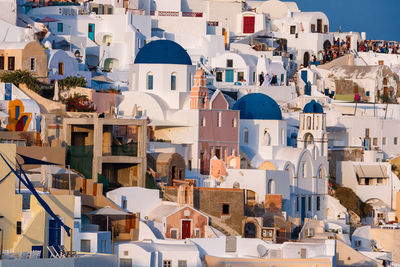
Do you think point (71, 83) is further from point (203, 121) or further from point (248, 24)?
point (248, 24)

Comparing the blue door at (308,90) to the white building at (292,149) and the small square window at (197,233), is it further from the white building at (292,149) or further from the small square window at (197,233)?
the small square window at (197,233)

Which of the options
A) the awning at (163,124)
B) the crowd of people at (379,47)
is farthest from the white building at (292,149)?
the crowd of people at (379,47)

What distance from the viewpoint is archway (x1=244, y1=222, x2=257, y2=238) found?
62175mm

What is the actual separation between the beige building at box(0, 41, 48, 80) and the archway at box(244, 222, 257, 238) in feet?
49.9

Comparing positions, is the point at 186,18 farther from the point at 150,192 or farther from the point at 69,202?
the point at 69,202

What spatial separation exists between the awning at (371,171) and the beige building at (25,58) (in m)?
16.6

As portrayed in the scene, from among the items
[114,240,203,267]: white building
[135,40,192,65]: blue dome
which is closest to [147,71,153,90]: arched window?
[135,40,192,65]: blue dome

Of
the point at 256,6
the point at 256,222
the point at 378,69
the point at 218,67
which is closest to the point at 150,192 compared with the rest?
the point at 256,222

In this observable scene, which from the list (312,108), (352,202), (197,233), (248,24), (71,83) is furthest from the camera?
(248,24)

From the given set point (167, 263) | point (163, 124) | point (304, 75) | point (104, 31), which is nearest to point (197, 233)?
point (167, 263)

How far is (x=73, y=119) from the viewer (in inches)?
2522

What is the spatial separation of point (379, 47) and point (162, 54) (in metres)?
33.3

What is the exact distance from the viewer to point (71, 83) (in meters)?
72.0

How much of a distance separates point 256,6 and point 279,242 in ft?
144
